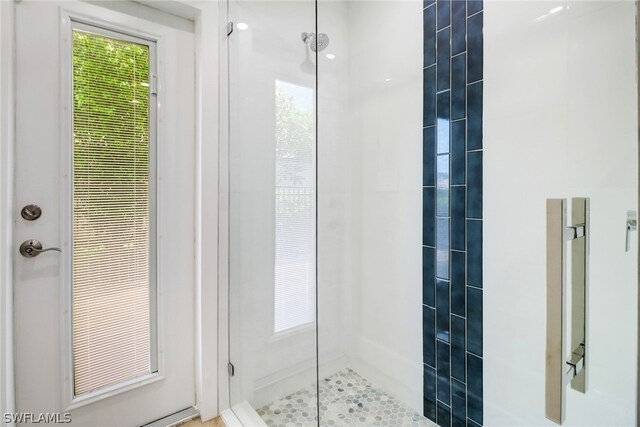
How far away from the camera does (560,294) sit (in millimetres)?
525

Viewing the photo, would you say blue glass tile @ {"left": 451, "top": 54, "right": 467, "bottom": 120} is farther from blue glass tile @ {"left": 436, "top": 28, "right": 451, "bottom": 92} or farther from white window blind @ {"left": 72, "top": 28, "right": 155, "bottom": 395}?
white window blind @ {"left": 72, "top": 28, "right": 155, "bottom": 395}

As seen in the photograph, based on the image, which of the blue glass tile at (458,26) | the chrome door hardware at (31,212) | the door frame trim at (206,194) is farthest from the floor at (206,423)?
the blue glass tile at (458,26)

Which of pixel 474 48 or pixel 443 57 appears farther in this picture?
pixel 443 57

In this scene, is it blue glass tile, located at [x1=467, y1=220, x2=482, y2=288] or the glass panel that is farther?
the glass panel

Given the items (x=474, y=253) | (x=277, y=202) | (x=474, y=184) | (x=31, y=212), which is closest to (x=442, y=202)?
(x=474, y=184)

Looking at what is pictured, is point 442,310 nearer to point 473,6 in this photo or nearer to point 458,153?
point 458,153

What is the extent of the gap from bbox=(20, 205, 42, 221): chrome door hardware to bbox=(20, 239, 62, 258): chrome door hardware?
0.29 feet

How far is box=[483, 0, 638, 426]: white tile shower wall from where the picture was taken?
0.97m

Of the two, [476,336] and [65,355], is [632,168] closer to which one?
[476,336]

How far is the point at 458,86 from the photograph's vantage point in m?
1.38

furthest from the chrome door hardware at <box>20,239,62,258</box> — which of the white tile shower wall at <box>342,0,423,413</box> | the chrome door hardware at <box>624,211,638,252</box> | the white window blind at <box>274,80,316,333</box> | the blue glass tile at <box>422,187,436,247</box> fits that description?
the chrome door hardware at <box>624,211,638,252</box>

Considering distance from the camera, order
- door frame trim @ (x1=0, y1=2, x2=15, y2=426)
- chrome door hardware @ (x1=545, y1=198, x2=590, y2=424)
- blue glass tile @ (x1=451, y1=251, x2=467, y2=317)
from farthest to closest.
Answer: blue glass tile @ (x1=451, y1=251, x2=467, y2=317)
door frame trim @ (x1=0, y1=2, x2=15, y2=426)
chrome door hardware @ (x1=545, y1=198, x2=590, y2=424)

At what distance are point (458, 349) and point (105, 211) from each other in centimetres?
164

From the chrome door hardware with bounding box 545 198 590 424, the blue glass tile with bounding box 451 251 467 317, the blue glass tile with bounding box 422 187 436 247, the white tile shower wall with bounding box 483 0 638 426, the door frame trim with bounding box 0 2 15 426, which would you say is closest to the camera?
the chrome door hardware with bounding box 545 198 590 424
